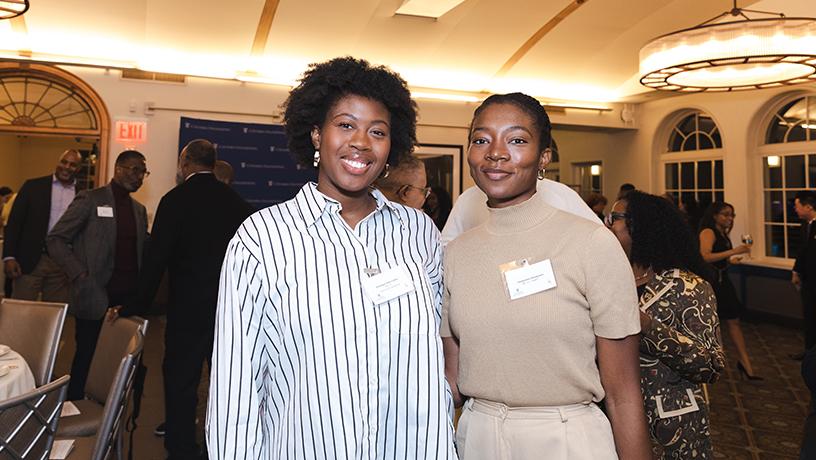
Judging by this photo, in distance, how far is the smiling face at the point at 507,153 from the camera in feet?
4.52

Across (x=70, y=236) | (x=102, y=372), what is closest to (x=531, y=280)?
(x=102, y=372)

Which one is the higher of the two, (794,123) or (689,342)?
(794,123)

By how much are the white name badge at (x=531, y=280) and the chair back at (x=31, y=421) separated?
144 centimetres

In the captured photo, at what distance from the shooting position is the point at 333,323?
1.27 meters

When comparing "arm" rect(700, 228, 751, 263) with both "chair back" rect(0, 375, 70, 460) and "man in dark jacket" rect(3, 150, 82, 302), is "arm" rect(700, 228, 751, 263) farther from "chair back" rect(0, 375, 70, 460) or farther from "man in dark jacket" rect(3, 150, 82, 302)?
"man in dark jacket" rect(3, 150, 82, 302)

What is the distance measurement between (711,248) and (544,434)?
5554 millimetres

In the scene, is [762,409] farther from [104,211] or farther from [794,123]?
[794,123]

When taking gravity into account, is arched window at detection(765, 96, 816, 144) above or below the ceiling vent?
below

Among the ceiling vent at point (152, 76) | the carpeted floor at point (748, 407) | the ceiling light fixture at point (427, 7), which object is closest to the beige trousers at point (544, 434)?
the carpeted floor at point (748, 407)

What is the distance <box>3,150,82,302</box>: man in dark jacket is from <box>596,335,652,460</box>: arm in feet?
16.0

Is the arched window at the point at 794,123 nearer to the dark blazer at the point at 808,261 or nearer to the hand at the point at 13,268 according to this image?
Answer: the dark blazer at the point at 808,261

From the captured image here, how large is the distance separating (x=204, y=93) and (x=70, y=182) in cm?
292

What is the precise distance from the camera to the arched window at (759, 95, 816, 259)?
7.72 m

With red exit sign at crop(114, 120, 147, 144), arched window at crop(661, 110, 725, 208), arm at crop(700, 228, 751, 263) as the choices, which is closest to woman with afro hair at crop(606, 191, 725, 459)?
arm at crop(700, 228, 751, 263)
